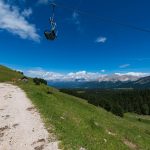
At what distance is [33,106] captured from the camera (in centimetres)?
3428

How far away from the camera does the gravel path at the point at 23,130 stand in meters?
20.0

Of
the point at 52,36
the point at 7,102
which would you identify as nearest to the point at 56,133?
the point at 52,36

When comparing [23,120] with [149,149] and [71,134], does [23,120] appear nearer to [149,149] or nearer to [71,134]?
[71,134]

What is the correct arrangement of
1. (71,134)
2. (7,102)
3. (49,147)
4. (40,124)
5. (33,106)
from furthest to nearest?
(7,102), (33,106), (40,124), (71,134), (49,147)

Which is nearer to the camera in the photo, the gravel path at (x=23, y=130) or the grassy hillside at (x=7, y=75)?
the gravel path at (x=23, y=130)

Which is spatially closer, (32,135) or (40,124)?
(32,135)

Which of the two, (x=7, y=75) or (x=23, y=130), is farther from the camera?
(x=7, y=75)

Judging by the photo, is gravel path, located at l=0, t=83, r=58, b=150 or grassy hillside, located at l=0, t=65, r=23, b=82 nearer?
gravel path, located at l=0, t=83, r=58, b=150

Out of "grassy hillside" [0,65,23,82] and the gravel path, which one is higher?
"grassy hillside" [0,65,23,82]

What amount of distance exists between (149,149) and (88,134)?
7.11 meters

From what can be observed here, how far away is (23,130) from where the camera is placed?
78.1 ft

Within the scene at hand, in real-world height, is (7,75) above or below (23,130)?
above

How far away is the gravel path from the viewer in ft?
65.7

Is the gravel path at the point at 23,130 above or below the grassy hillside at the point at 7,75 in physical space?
below
